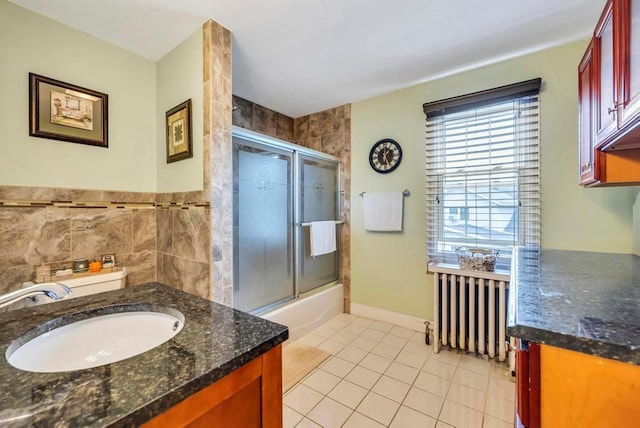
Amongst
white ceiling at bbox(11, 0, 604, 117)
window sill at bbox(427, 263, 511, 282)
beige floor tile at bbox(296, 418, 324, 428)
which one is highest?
white ceiling at bbox(11, 0, 604, 117)

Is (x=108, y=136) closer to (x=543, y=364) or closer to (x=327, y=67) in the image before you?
(x=327, y=67)

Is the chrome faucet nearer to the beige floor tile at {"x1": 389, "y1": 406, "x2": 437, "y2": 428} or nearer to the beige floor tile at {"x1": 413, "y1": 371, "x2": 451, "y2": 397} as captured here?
the beige floor tile at {"x1": 389, "y1": 406, "x2": 437, "y2": 428}

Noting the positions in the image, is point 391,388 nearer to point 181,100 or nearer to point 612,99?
point 612,99

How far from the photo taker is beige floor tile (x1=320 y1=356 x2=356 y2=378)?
6.24 feet

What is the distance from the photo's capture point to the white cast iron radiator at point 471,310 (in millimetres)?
1936

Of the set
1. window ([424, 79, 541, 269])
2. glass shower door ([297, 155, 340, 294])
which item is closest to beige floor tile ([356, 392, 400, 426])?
glass shower door ([297, 155, 340, 294])

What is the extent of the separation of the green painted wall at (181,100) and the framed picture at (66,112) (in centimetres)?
34

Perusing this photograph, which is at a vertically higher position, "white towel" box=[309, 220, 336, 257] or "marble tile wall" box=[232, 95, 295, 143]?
"marble tile wall" box=[232, 95, 295, 143]

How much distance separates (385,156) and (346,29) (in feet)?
4.03

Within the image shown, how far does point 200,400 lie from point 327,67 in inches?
89.9

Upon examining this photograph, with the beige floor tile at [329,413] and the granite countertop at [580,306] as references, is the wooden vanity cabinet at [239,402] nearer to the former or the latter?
the granite countertop at [580,306]

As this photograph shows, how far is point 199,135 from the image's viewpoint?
5.46ft

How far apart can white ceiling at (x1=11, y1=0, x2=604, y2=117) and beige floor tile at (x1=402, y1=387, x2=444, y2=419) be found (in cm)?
232

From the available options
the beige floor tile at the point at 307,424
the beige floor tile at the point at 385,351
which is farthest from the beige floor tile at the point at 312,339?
the beige floor tile at the point at 307,424
